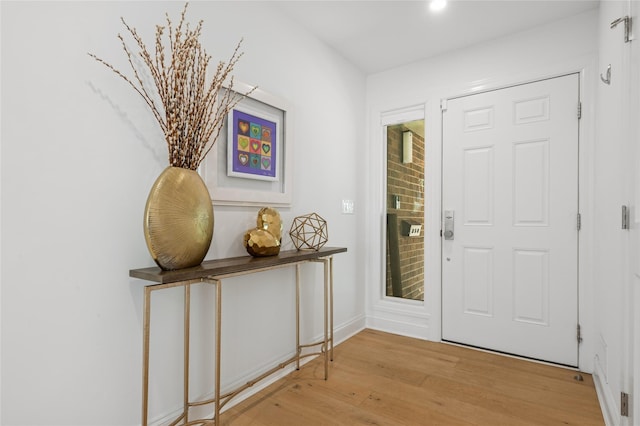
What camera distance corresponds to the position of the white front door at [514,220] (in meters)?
2.39

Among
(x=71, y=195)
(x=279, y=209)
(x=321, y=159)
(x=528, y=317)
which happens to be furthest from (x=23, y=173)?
(x=528, y=317)

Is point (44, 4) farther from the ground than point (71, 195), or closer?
farther from the ground

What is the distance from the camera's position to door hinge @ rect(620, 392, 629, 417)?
141 cm

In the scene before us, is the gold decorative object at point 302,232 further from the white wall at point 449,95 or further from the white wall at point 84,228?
the white wall at point 449,95

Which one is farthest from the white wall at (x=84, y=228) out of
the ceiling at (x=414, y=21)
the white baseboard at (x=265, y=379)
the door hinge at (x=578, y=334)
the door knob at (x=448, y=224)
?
the door hinge at (x=578, y=334)

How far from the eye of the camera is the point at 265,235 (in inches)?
72.8

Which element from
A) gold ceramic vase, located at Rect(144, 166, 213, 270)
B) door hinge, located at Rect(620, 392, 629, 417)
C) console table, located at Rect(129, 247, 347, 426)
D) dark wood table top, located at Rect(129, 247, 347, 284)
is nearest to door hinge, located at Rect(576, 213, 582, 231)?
door hinge, located at Rect(620, 392, 629, 417)

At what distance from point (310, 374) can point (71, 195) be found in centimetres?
173

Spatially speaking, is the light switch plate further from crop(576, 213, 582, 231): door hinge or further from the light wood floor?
crop(576, 213, 582, 231): door hinge

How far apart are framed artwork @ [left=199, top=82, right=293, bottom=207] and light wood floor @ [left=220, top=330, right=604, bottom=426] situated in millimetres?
1132

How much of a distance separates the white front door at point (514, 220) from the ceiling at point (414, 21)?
0.45 meters

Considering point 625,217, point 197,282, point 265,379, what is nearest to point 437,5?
point 625,217

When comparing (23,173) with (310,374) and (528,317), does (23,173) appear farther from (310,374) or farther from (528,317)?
(528,317)

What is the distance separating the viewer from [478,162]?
2.72 metres
